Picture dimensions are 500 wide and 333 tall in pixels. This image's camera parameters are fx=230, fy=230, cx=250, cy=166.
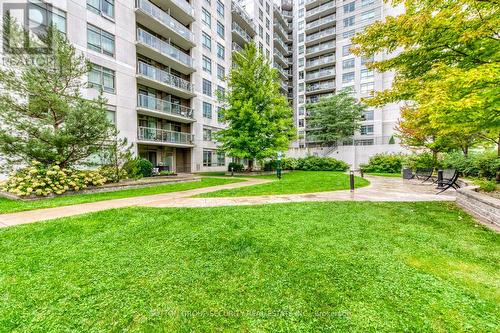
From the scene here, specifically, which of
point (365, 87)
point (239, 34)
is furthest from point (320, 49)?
point (239, 34)

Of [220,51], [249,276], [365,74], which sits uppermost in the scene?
[365,74]

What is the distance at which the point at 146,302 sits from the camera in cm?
266

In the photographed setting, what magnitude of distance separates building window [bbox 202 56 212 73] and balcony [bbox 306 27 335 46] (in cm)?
2875

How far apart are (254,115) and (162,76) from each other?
969 centimetres

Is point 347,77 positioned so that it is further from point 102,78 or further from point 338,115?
point 102,78

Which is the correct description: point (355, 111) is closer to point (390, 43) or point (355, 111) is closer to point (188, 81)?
point (188, 81)

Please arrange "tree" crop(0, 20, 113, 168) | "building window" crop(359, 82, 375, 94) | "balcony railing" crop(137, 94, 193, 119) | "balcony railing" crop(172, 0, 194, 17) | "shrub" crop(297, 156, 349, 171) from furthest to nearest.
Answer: "building window" crop(359, 82, 375, 94), "shrub" crop(297, 156, 349, 171), "balcony railing" crop(172, 0, 194, 17), "balcony railing" crop(137, 94, 193, 119), "tree" crop(0, 20, 113, 168)

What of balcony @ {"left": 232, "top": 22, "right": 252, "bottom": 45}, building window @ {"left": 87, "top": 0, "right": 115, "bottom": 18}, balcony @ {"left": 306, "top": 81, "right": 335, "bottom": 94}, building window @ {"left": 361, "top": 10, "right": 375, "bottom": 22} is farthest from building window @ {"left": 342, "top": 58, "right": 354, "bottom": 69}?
building window @ {"left": 87, "top": 0, "right": 115, "bottom": 18}

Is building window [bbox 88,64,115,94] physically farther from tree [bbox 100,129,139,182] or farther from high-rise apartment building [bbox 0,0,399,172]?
tree [bbox 100,129,139,182]

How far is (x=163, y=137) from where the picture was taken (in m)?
21.9

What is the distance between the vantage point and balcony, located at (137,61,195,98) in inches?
780

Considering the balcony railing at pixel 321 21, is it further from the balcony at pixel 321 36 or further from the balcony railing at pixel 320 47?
the balcony railing at pixel 320 47

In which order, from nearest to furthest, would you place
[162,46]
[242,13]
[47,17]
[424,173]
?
[47,17] < [424,173] < [162,46] < [242,13]

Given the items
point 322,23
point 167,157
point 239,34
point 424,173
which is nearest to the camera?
point 424,173
